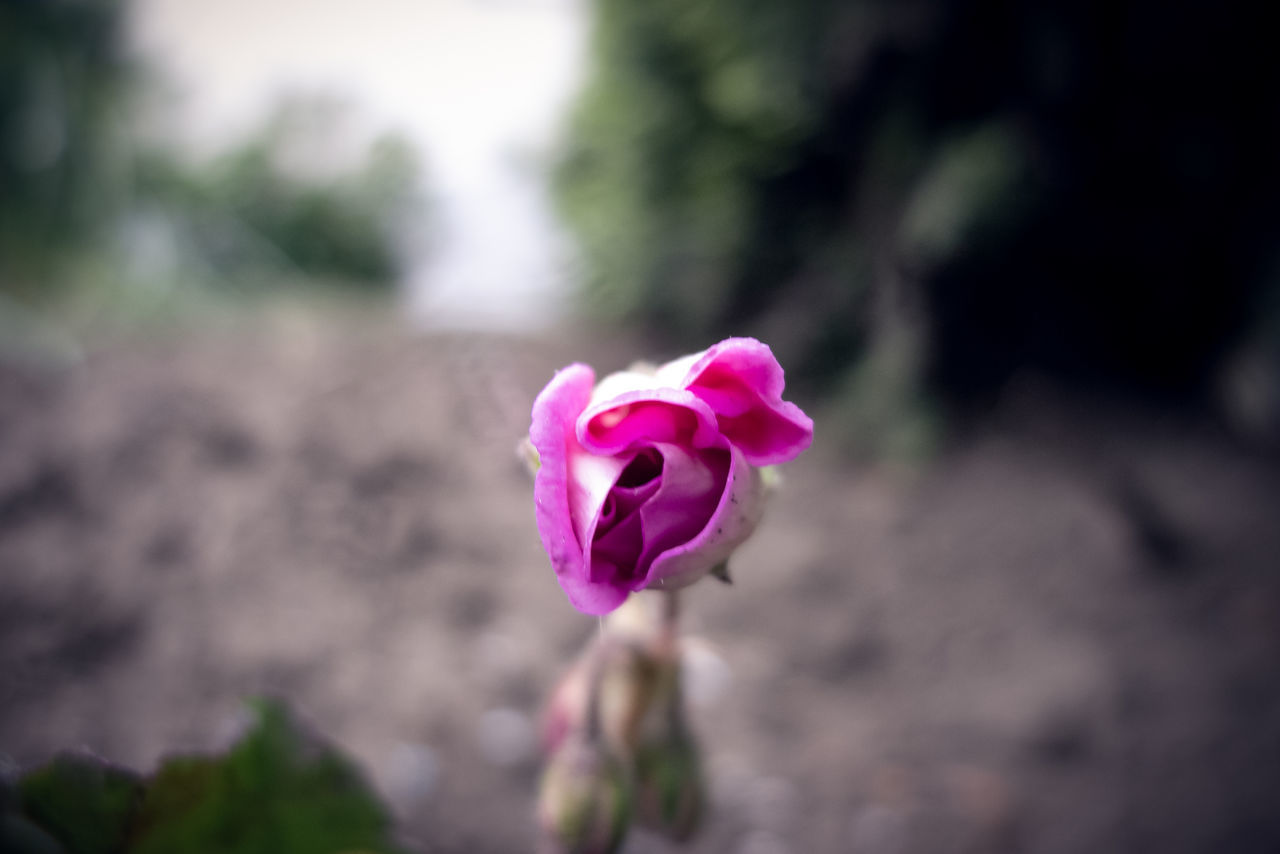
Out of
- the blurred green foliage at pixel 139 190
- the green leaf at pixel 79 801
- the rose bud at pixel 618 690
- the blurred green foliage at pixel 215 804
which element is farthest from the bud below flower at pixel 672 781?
the blurred green foliage at pixel 139 190

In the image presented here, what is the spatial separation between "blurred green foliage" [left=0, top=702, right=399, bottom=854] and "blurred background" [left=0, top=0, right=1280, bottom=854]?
25 centimetres

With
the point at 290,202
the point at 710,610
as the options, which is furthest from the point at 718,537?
the point at 290,202

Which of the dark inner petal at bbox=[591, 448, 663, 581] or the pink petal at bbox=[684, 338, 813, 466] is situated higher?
the pink petal at bbox=[684, 338, 813, 466]

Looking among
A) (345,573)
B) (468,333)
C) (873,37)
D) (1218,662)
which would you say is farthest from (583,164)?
(1218,662)

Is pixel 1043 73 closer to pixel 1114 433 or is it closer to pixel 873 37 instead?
pixel 873 37

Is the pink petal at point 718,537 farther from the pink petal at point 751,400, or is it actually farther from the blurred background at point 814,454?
the blurred background at point 814,454

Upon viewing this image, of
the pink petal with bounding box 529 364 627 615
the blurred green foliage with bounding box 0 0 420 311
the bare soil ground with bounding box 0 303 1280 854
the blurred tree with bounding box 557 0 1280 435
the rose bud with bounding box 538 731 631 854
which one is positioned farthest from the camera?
the blurred green foliage with bounding box 0 0 420 311

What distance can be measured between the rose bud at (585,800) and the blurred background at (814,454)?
0.14 metres

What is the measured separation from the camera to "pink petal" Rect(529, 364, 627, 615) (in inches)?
8.1

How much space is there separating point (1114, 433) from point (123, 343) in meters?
1.66

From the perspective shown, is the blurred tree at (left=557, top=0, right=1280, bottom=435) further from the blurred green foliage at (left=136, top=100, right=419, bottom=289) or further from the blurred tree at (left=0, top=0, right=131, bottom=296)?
the blurred tree at (left=0, top=0, right=131, bottom=296)

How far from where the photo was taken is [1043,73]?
109 cm

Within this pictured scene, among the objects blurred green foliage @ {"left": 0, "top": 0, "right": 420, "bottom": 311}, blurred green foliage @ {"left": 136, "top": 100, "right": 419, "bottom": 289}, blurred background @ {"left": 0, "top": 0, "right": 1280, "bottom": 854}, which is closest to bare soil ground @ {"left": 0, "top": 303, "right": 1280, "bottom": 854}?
blurred background @ {"left": 0, "top": 0, "right": 1280, "bottom": 854}

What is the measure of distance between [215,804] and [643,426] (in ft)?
0.74
